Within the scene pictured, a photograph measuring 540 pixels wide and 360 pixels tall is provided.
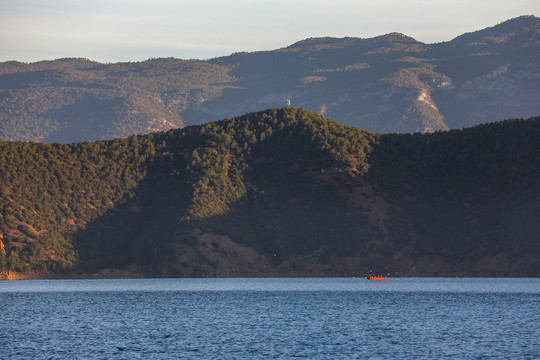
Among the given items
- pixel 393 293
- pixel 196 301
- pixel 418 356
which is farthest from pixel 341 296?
pixel 418 356

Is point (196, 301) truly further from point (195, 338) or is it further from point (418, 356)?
point (418, 356)

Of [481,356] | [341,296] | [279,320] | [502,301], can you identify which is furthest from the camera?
[341,296]

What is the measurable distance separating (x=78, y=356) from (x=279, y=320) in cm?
3702

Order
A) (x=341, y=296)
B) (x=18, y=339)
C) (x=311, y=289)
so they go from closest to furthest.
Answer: (x=18, y=339) < (x=341, y=296) < (x=311, y=289)

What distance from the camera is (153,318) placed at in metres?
118

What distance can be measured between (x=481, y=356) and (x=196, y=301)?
74.3 m

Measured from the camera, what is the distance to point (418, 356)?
80.9 m

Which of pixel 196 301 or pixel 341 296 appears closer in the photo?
pixel 196 301

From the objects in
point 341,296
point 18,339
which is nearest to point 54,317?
point 18,339

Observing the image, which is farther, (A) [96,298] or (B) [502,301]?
(A) [96,298]

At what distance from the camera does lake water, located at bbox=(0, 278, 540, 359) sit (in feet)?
277

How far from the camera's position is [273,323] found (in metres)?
110

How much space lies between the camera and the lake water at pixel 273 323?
8456 centimetres

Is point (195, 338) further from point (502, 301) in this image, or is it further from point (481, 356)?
point (502, 301)
